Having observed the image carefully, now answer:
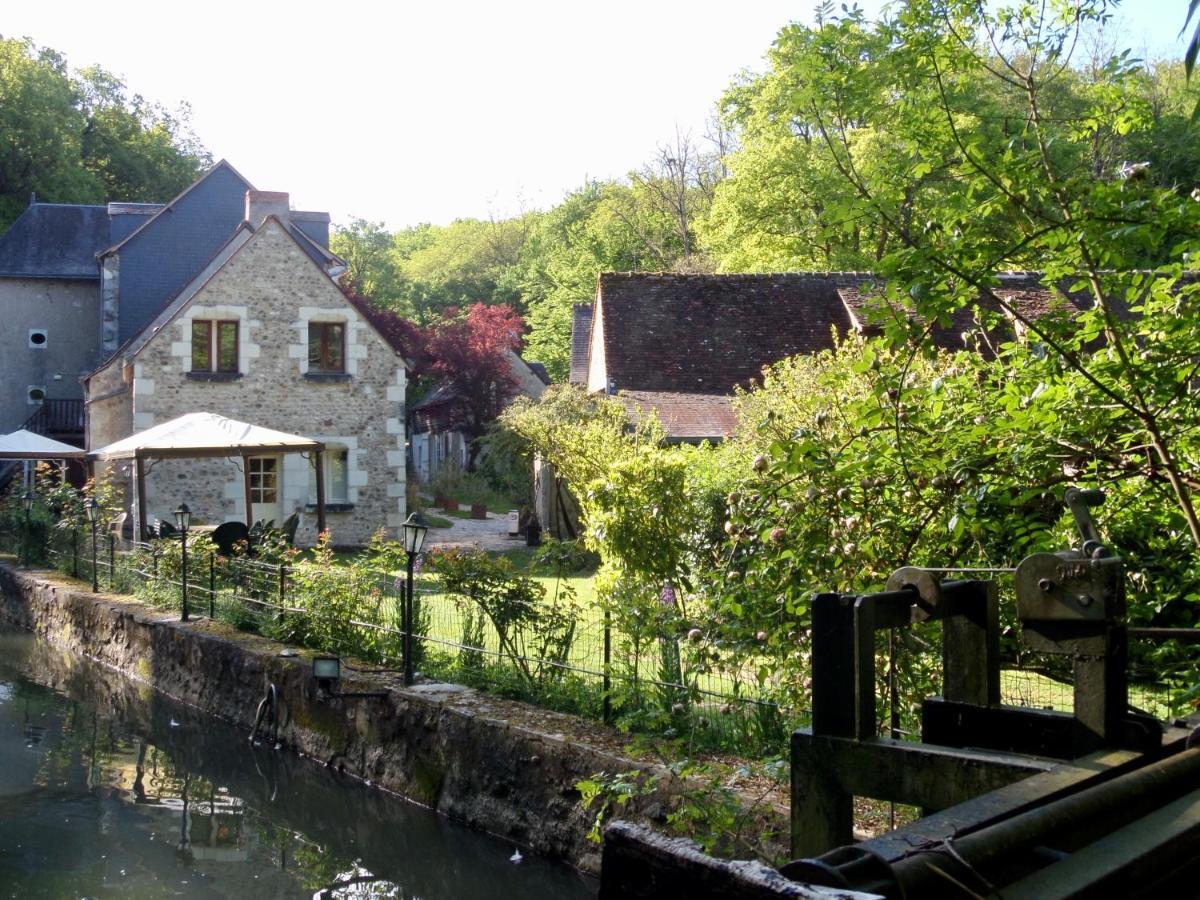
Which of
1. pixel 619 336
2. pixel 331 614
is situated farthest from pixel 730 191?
pixel 331 614

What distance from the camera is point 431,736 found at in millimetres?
8656

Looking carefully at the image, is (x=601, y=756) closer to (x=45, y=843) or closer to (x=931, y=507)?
(x=931, y=507)

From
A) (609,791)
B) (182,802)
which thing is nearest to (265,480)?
(182,802)

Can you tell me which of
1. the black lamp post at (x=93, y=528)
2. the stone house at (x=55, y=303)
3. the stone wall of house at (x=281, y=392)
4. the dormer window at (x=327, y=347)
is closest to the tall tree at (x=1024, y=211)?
the black lamp post at (x=93, y=528)

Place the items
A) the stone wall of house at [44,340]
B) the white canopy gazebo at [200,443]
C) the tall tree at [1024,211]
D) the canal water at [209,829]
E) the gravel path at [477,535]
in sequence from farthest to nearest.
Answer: the stone wall of house at [44,340]
the gravel path at [477,535]
the white canopy gazebo at [200,443]
the canal water at [209,829]
the tall tree at [1024,211]

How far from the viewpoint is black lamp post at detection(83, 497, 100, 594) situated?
1662 cm

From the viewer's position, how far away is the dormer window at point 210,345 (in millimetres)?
24641

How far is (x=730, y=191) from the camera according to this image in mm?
35281

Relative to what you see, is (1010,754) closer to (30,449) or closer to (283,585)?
(283,585)

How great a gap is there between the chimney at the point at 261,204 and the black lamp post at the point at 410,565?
1907cm

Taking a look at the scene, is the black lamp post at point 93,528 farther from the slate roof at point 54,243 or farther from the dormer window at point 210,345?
the slate roof at point 54,243

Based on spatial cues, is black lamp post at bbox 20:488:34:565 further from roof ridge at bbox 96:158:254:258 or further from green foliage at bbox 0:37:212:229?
green foliage at bbox 0:37:212:229

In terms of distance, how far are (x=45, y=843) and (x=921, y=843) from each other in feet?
25.3

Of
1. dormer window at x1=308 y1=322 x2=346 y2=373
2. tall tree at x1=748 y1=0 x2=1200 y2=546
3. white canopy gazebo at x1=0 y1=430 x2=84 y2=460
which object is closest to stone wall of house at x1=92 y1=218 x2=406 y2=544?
dormer window at x1=308 y1=322 x2=346 y2=373
